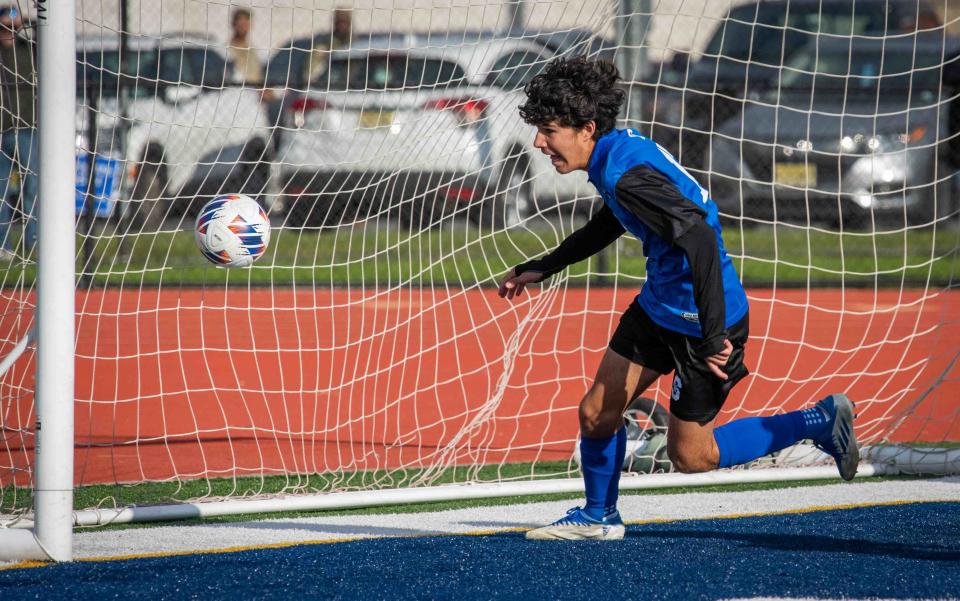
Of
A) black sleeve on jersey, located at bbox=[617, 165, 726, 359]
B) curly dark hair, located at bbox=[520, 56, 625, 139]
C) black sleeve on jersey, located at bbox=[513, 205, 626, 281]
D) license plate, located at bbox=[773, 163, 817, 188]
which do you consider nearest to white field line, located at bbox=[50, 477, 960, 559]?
black sleeve on jersey, located at bbox=[513, 205, 626, 281]

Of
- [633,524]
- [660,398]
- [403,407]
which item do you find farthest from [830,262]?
[633,524]

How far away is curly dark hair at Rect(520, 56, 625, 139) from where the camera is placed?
3.67m

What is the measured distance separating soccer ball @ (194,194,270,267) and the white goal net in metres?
0.73

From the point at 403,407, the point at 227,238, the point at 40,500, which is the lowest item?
the point at 403,407

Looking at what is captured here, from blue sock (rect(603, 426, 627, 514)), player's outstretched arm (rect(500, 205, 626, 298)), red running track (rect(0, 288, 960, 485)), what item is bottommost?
red running track (rect(0, 288, 960, 485))

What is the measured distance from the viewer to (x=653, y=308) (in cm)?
378

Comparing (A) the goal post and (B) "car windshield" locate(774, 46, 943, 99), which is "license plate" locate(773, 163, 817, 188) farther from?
(A) the goal post

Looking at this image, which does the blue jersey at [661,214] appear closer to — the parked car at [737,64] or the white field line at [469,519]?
the white field line at [469,519]

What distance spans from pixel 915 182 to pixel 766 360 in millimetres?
5021

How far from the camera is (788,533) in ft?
13.8

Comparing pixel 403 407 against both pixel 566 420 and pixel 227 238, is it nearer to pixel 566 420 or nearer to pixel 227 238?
pixel 566 420

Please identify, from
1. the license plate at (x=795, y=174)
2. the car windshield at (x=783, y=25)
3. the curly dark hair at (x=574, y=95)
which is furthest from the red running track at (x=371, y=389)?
the car windshield at (x=783, y=25)

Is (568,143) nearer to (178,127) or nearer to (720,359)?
(720,359)

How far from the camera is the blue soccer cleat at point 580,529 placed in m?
4.08
